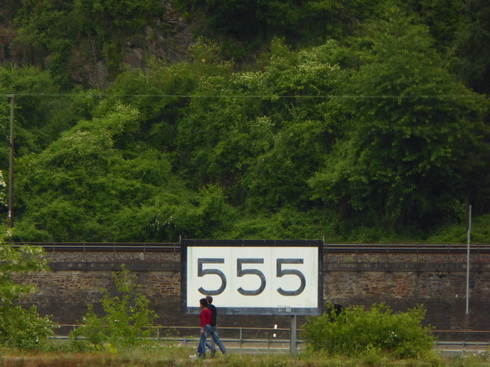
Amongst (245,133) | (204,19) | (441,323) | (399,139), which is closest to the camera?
(441,323)

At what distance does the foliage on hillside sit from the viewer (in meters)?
45.7

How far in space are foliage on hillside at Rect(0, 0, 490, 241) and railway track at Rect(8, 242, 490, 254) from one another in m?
3.61

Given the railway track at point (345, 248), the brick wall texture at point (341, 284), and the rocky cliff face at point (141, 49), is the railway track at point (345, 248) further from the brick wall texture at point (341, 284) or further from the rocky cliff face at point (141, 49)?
the rocky cliff face at point (141, 49)

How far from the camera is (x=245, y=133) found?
1972 inches

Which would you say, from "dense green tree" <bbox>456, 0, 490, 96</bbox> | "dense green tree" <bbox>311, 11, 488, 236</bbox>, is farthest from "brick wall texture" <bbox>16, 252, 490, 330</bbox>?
"dense green tree" <bbox>456, 0, 490, 96</bbox>

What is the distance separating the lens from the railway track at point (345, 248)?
1606 inches

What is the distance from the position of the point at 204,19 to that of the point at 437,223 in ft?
54.6

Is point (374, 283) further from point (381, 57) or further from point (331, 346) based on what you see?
point (331, 346)

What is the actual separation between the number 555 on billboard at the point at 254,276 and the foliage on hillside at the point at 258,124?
22725 millimetres

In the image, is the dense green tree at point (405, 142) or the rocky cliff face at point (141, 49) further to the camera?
the rocky cliff face at point (141, 49)

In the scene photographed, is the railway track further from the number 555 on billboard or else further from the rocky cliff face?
the number 555 on billboard

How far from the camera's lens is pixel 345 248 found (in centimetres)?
4119

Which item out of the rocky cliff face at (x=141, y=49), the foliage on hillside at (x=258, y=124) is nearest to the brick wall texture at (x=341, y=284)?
the foliage on hillside at (x=258, y=124)

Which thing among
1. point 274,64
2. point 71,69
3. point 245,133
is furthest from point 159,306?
point 71,69
